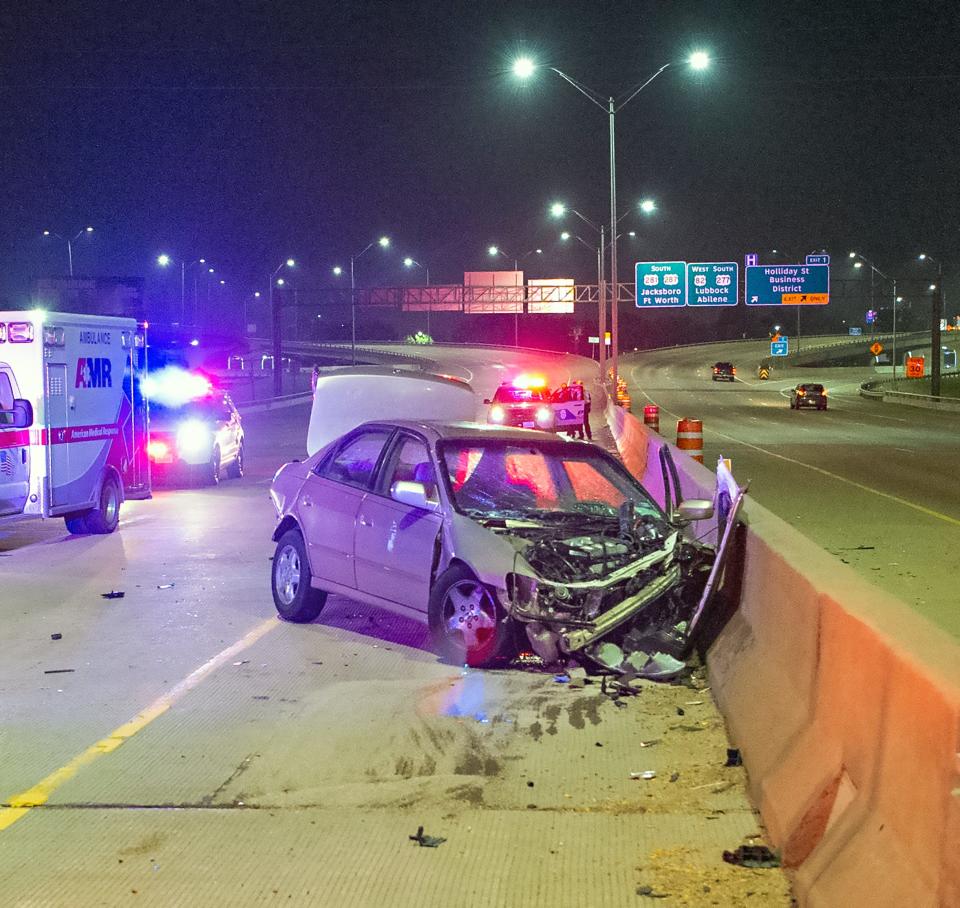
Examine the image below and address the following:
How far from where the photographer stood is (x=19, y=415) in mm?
13766

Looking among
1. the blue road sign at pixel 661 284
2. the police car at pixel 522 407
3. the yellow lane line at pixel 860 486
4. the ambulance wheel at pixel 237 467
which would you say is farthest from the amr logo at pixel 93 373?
the blue road sign at pixel 661 284

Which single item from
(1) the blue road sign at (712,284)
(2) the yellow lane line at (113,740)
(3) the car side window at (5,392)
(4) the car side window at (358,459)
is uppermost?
(1) the blue road sign at (712,284)

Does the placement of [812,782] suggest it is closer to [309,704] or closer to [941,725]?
[941,725]

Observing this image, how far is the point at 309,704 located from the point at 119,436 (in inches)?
385

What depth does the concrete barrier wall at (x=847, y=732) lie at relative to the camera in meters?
3.51

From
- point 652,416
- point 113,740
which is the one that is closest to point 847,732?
point 113,740

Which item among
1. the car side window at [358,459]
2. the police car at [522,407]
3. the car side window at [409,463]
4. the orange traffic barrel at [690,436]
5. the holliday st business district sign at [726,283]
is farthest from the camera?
the holliday st business district sign at [726,283]

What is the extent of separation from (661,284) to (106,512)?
48.8 m

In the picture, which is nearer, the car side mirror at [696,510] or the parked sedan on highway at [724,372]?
the car side mirror at [696,510]

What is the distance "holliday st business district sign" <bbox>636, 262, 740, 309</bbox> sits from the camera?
61.1 meters

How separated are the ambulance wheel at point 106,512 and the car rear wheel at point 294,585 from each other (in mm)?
6061

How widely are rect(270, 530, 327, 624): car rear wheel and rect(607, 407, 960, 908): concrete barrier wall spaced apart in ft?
12.5

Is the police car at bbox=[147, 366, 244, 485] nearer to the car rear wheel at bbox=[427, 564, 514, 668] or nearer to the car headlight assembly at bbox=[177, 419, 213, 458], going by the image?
the car headlight assembly at bbox=[177, 419, 213, 458]

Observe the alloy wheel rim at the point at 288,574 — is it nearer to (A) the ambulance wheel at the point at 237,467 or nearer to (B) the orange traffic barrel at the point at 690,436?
(B) the orange traffic barrel at the point at 690,436
